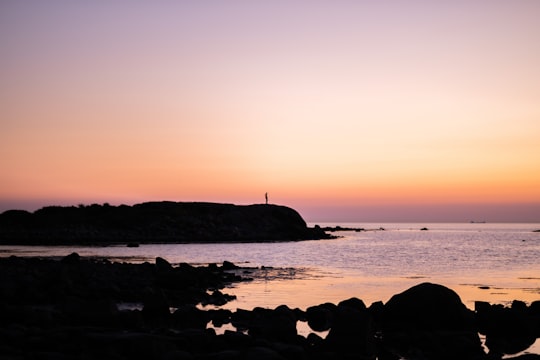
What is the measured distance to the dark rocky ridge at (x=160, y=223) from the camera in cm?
10825

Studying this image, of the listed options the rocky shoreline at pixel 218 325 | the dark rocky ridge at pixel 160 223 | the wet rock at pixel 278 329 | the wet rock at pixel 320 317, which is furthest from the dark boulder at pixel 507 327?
the dark rocky ridge at pixel 160 223

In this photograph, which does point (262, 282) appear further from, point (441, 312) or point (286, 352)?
point (286, 352)

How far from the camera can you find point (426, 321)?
20.9 metres

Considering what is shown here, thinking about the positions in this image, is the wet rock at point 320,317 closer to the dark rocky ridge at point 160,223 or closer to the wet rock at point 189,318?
the wet rock at point 189,318

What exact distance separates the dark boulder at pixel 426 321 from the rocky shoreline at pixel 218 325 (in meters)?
0.03

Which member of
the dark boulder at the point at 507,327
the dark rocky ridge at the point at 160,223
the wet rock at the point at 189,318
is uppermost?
the dark rocky ridge at the point at 160,223

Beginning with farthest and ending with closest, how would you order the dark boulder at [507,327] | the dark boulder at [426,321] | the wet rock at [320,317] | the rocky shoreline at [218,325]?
the wet rock at [320,317]
the dark boulder at [507,327]
the dark boulder at [426,321]
the rocky shoreline at [218,325]

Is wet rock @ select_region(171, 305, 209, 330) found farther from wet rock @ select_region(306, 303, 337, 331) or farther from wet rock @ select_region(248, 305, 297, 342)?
wet rock @ select_region(306, 303, 337, 331)

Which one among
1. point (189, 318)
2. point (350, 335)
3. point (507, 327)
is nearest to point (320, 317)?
point (189, 318)

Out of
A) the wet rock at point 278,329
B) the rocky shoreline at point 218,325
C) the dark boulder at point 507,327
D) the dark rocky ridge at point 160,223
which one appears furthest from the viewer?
the dark rocky ridge at point 160,223

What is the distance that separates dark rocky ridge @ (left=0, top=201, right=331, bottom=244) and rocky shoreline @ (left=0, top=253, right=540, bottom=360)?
235 feet

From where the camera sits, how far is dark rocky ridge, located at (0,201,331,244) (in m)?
108

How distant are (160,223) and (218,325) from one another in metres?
102

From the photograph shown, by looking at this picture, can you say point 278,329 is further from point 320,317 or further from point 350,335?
point 320,317
